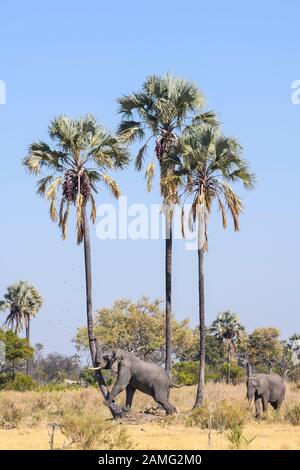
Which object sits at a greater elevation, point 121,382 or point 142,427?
point 121,382

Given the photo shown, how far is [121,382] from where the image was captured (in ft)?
90.8

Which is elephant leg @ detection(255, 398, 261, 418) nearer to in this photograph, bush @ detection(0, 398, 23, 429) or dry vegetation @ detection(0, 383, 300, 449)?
dry vegetation @ detection(0, 383, 300, 449)

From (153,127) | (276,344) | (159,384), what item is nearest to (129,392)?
(159,384)

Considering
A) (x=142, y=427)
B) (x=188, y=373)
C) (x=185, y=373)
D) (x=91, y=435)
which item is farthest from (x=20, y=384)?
(x=91, y=435)

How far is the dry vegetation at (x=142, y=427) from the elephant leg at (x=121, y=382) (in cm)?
90

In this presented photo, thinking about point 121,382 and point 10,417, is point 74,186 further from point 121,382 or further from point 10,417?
point 10,417

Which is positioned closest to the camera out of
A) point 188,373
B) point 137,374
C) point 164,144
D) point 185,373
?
point 137,374

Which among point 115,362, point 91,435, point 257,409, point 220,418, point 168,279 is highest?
point 168,279

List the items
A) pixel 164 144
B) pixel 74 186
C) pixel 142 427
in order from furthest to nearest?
pixel 164 144 → pixel 74 186 → pixel 142 427

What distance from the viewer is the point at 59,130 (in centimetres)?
3206

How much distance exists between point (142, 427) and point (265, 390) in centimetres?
665

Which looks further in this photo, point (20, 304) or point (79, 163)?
point (20, 304)

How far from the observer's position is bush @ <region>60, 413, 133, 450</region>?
18.0m

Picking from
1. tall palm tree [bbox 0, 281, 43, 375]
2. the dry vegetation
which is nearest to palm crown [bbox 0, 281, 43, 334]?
tall palm tree [bbox 0, 281, 43, 375]
